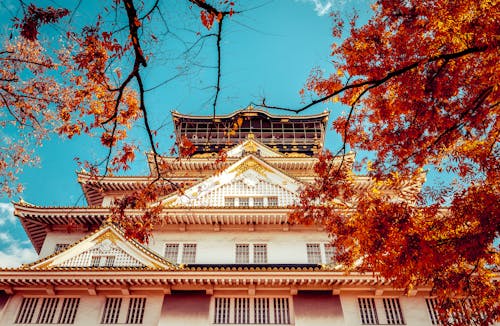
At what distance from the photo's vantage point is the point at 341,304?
15.7 metres

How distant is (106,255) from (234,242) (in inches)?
245

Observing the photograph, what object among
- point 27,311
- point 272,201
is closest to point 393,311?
point 272,201

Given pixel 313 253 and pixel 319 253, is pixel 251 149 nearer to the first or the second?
pixel 313 253

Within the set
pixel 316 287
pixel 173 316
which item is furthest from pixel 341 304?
pixel 173 316

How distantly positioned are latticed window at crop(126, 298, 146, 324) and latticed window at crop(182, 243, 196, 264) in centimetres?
350

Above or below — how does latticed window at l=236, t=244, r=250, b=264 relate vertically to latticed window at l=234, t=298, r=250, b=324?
above

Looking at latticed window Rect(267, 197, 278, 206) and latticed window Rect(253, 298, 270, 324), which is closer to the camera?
latticed window Rect(253, 298, 270, 324)

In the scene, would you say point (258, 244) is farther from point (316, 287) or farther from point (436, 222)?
point (436, 222)

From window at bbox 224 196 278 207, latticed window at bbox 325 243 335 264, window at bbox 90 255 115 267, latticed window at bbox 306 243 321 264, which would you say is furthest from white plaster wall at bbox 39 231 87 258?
latticed window at bbox 325 243 335 264

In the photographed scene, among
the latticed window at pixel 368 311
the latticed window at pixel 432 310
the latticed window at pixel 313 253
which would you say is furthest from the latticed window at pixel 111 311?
the latticed window at pixel 432 310

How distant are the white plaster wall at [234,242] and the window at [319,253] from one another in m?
0.25

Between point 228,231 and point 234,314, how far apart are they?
517cm

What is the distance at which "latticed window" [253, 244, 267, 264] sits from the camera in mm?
19109

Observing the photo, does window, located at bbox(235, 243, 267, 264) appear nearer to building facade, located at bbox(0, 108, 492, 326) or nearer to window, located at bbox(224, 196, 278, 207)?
building facade, located at bbox(0, 108, 492, 326)
